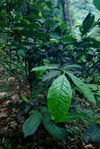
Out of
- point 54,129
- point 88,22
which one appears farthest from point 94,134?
point 88,22

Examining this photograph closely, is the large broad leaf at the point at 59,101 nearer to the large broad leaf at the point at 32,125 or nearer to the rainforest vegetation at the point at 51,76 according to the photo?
the rainforest vegetation at the point at 51,76

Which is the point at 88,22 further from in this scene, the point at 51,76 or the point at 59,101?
the point at 59,101

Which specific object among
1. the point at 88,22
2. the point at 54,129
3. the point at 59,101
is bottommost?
the point at 54,129

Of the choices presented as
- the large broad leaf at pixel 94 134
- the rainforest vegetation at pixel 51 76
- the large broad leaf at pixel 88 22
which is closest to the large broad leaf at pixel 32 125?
the rainforest vegetation at pixel 51 76

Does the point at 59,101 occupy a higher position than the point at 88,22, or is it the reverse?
the point at 88,22

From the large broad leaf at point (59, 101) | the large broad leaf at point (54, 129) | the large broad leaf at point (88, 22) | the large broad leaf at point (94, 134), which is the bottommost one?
the large broad leaf at point (54, 129)

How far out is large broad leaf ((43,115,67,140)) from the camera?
70 centimetres

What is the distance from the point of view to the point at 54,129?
0.72 meters

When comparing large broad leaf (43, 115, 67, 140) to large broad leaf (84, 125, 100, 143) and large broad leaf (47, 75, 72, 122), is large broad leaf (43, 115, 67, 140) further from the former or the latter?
large broad leaf (47, 75, 72, 122)

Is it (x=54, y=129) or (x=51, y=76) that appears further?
(x=54, y=129)

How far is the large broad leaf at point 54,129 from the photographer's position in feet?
2.29

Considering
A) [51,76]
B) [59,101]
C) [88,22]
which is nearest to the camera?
[59,101]

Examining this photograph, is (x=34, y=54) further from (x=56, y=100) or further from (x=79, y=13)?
(x=79, y=13)

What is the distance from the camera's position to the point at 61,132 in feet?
2.35
